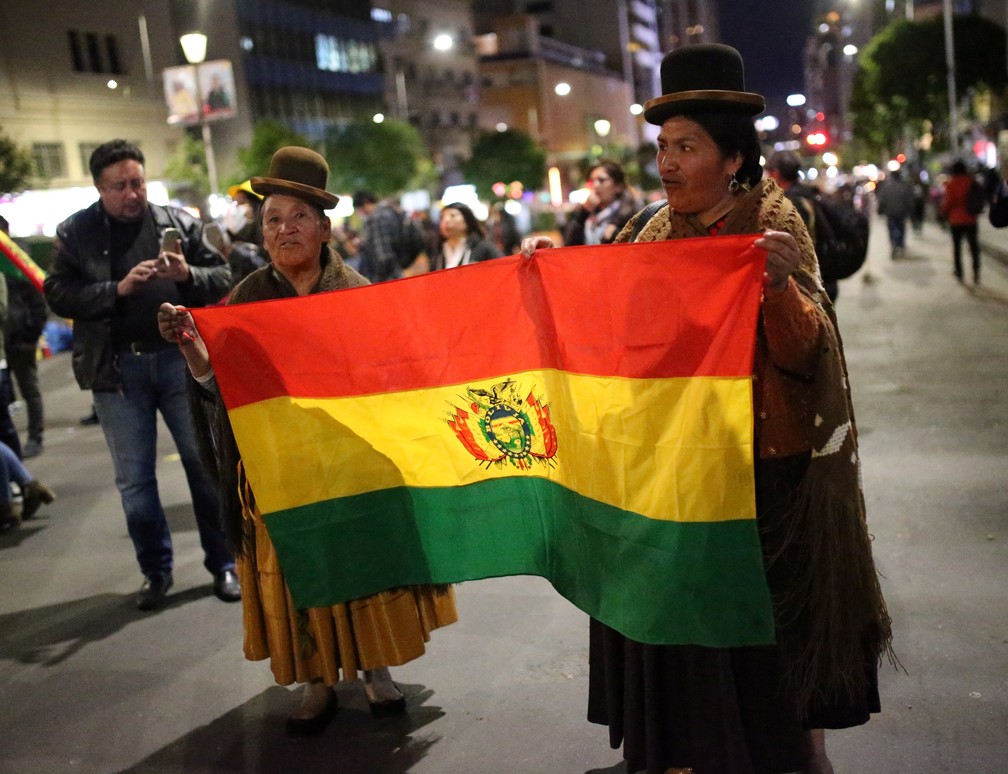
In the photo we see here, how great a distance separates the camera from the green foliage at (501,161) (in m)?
74.2

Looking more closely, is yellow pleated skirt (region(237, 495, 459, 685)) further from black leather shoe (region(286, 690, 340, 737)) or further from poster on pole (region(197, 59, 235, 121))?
poster on pole (region(197, 59, 235, 121))

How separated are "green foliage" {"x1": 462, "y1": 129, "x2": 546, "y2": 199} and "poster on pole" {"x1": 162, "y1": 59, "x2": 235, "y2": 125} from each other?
154 feet

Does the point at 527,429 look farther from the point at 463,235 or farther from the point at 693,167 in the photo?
the point at 463,235

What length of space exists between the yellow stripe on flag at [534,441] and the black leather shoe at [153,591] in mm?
2398

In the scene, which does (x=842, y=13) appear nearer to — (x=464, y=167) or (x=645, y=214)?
(x=464, y=167)

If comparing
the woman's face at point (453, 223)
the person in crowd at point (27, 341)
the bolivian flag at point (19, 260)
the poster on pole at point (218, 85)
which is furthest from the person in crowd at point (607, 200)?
the poster on pole at point (218, 85)

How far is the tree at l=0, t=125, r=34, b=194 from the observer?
23109 millimetres

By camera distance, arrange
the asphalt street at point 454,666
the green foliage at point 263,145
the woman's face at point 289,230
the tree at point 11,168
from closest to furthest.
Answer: the asphalt street at point 454,666 → the woman's face at point 289,230 → the tree at point 11,168 → the green foliage at point 263,145

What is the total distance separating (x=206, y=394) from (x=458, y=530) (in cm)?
115

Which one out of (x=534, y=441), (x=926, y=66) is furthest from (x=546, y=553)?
(x=926, y=66)

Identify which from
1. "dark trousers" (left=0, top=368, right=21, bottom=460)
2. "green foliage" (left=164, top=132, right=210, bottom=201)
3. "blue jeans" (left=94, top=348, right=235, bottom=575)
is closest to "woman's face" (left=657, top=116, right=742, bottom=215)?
"blue jeans" (left=94, top=348, right=235, bottom=575)

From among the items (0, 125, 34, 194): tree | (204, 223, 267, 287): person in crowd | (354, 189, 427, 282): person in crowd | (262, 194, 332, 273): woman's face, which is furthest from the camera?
(0, 125, 34, 194): tree

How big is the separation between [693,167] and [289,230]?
1617mm

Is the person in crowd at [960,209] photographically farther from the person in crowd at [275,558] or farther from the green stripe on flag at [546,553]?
the green stripe on flag at [546,553]
